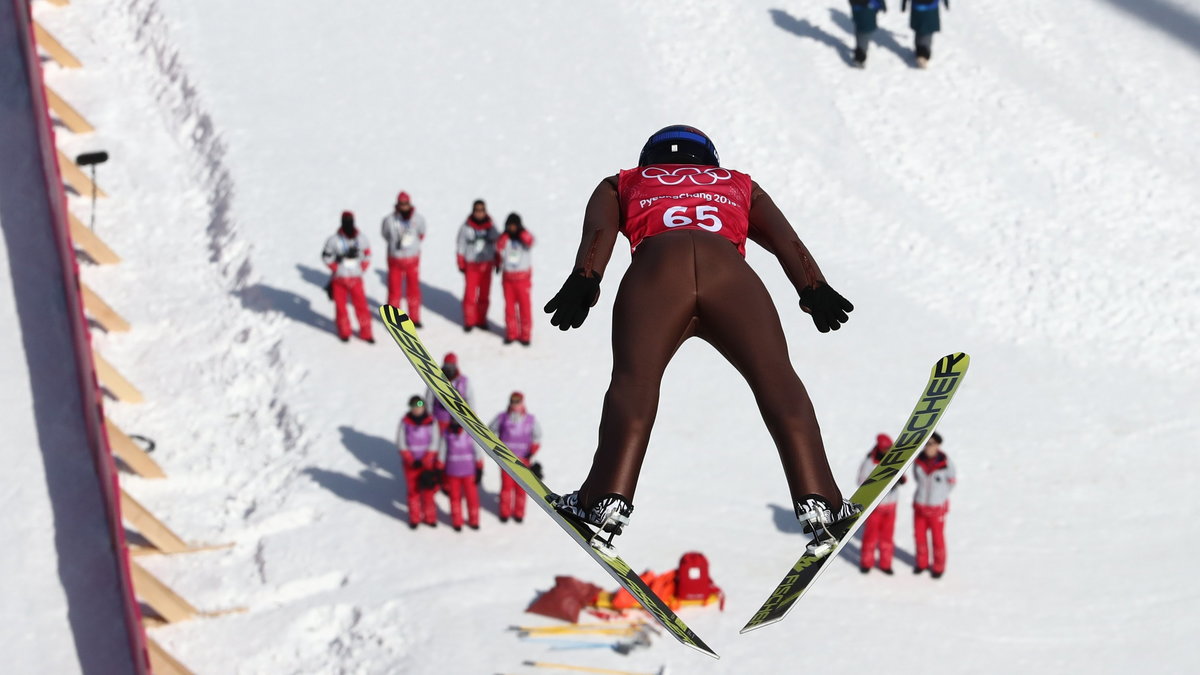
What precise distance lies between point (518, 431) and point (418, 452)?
2.91 ft

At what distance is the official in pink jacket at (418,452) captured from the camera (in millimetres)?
13086

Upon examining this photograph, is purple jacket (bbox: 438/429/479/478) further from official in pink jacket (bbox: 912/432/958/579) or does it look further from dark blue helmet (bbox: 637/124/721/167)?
dark blue helmet (bbox: 637/124/721/167)

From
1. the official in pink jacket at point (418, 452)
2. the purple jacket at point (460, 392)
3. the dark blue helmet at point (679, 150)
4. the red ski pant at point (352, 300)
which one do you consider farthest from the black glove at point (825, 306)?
the red ski pant at point (352, 300)

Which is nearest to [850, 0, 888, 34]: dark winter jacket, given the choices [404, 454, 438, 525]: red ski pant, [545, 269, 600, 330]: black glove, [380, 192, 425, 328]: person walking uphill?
[380, 192, 425, 328]: person walking uphill

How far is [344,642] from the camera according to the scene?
488 inches

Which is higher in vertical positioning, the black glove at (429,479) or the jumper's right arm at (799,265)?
the jumper's right arm at (799,265)

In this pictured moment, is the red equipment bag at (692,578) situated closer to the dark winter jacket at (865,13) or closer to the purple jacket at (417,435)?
the purple jacket at (417,435)

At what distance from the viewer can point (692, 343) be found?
16125mm

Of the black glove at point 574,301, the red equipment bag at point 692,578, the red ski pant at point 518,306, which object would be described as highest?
the black glove at point 574,301

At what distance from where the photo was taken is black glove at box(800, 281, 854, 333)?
5977 mm

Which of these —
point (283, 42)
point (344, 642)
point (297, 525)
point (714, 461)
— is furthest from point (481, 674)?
point (283, 42)

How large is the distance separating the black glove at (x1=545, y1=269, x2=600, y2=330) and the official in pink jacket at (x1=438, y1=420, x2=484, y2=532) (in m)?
7.23

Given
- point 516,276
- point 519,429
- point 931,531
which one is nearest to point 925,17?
point 516,276

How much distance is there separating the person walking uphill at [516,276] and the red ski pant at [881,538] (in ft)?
13.0
